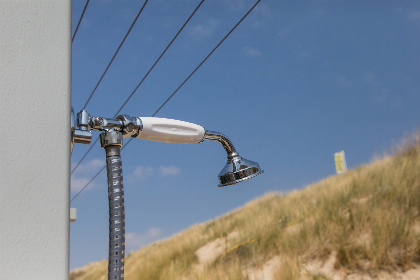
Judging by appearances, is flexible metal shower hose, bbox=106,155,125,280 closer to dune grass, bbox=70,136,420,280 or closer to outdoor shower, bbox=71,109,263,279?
outdoor shower, bbox=71,109,263,279

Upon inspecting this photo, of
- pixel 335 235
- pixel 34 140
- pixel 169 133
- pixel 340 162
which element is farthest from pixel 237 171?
pixel 340 162

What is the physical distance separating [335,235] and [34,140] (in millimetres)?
4714

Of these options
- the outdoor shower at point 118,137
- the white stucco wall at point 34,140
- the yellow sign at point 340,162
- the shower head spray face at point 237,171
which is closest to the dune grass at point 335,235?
the shower head spray face at point 237,171

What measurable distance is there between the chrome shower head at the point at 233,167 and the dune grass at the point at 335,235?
287 cm

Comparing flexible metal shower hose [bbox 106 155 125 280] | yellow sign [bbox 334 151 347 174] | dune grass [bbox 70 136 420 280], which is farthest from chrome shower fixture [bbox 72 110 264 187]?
yellow sign [bbox 334 151 347 174]

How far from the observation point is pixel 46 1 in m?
1.21

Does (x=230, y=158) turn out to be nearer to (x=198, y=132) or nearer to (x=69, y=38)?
(x=198, y=132)

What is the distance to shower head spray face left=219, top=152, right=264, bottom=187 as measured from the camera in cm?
210

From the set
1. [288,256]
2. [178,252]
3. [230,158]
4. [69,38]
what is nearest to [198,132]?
[230,158]

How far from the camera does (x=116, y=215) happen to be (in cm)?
153

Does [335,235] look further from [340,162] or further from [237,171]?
[340,162]

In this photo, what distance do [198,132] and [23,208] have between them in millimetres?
1010

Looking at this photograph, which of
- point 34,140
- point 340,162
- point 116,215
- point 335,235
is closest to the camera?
point 34,140

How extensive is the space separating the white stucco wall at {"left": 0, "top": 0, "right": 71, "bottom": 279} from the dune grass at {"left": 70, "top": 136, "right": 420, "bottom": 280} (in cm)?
394
